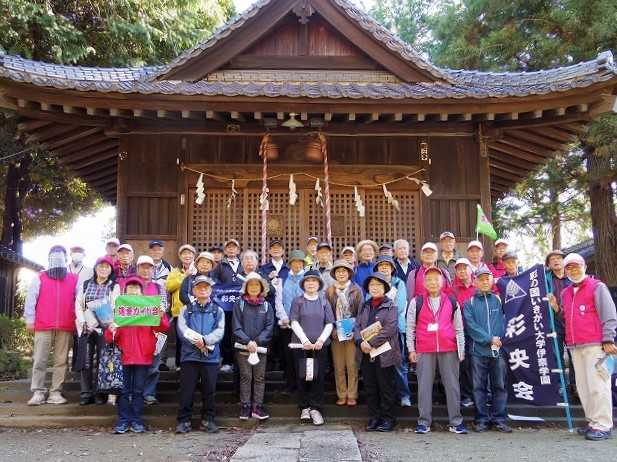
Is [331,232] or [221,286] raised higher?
[331,232]

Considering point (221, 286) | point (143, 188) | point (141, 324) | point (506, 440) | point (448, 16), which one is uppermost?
point (448, 16)

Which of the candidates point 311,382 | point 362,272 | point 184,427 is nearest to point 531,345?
point 362,272

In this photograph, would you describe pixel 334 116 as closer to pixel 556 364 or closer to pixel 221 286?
pixel 221 286

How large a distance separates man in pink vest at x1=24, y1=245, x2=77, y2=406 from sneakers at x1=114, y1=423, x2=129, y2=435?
4.14 feet

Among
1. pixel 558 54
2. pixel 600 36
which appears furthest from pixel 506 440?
pixel 558 54

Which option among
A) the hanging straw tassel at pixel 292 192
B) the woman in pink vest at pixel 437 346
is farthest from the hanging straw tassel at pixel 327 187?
the woman in pink vest at pixel 437 346

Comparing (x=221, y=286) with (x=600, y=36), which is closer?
(x=221, y=286)

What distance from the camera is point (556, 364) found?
21.2 feet

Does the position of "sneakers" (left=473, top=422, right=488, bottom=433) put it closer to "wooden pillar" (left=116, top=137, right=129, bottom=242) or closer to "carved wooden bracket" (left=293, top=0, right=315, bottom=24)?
"wooden pillar" (left=116, top=137, right=129, bottom=242)

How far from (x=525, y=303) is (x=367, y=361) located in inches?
78.3

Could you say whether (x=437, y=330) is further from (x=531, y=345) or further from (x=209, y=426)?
(x=209, y=426)

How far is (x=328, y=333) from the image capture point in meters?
6.51

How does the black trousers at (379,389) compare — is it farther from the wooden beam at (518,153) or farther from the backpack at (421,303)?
the wooden beam at (518,153)

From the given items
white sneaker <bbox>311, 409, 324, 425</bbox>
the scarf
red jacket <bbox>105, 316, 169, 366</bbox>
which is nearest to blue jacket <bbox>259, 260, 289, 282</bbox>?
the scarf
